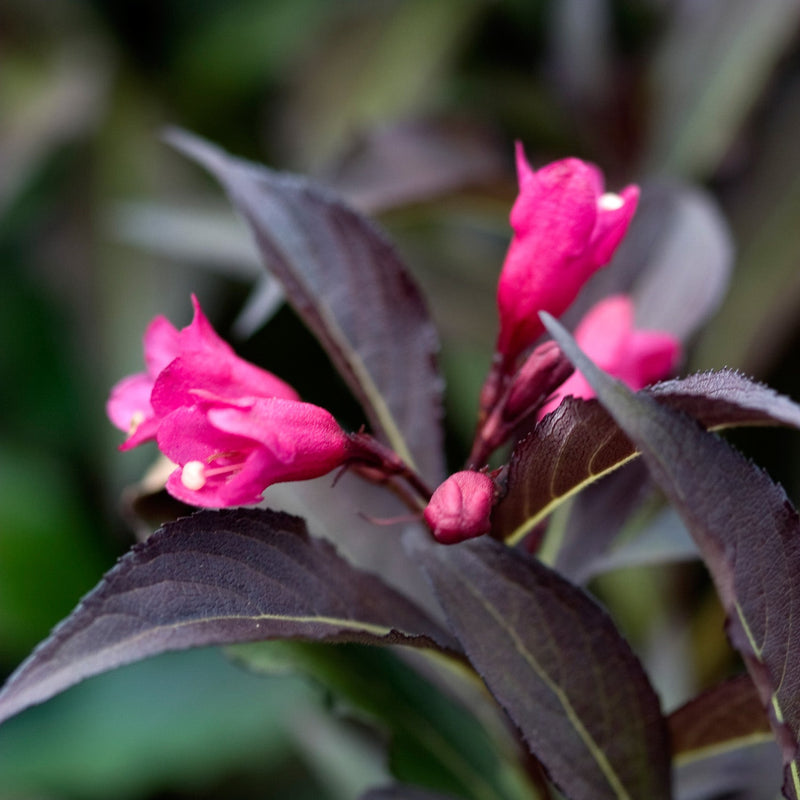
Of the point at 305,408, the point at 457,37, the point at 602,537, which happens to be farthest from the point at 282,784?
the point at 457,37

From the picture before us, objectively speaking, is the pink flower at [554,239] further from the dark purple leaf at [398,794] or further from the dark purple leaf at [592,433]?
the dark purple leaf at [398,794]

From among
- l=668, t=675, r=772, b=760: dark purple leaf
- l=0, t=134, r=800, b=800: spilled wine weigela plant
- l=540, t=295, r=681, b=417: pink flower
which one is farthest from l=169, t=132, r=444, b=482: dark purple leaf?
l=668, t=675, r=772, b=760: dark purple leaf

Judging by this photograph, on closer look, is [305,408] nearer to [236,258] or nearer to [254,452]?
[254,452]

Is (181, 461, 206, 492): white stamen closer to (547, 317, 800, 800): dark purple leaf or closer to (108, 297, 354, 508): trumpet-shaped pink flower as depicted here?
(108, 297, 354, 508): trumpet-shaped pink flower

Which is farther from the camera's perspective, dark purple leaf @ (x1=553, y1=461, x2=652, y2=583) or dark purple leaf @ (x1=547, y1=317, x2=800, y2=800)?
dark purple leaf @ (x1=553, y1=461, x2=652, y2=583)

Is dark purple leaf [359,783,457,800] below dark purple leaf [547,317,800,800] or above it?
below

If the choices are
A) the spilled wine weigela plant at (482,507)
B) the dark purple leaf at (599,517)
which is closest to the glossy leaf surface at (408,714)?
the spilled wine weigela plant at (482,507)
